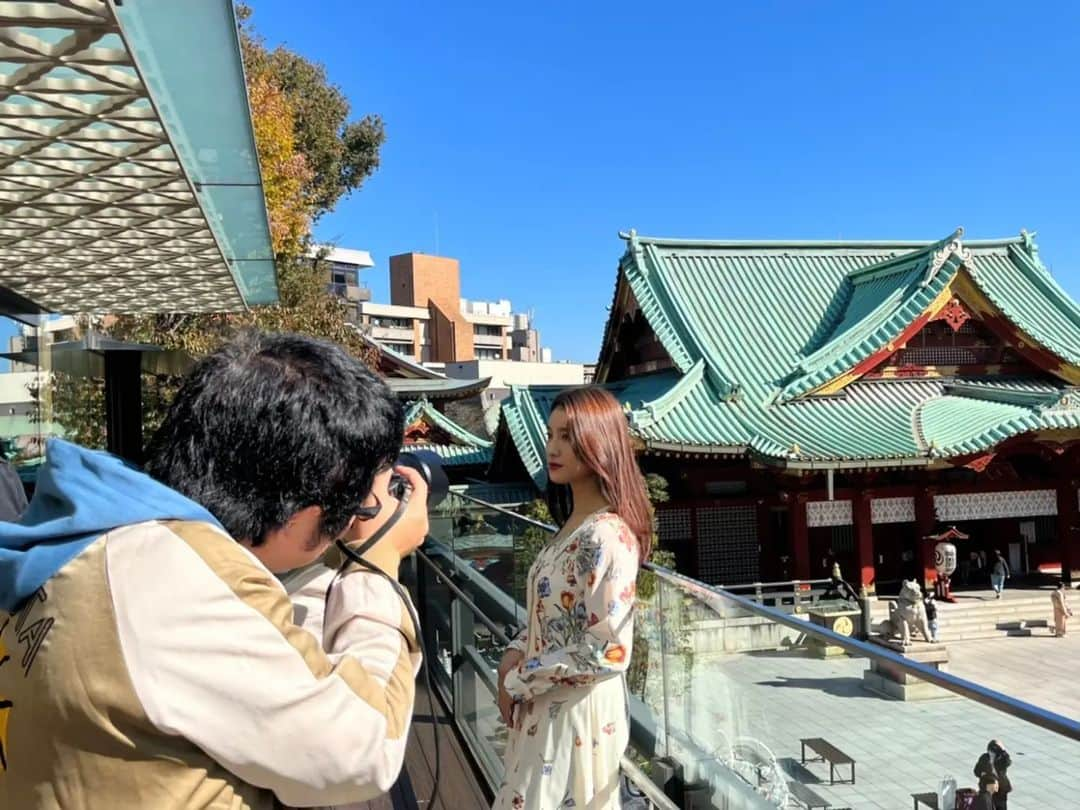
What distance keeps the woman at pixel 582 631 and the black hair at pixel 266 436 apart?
89 centimetres

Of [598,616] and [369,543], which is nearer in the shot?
[369,543]

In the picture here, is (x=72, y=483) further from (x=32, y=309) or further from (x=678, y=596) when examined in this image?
(x=32, y=309)

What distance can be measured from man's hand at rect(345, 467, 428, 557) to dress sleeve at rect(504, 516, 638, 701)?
65 cm

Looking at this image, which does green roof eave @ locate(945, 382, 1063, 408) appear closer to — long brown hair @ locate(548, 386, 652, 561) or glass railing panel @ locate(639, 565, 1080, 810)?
glass railing panel @ locate(639, 565, 1080, 810)

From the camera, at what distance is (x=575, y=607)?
1829 mm

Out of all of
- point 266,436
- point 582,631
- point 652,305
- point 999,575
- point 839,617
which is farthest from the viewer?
point 652,305

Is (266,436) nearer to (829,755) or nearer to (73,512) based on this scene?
(73,512)

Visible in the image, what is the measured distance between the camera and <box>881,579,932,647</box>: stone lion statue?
11414 millimetres

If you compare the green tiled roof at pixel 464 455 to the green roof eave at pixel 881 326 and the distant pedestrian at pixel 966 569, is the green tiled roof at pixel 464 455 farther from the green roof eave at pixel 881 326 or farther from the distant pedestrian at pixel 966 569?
the distant pedestrian at pixel 966 569

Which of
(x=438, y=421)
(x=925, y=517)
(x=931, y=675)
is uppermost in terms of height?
(x=438, y=421)

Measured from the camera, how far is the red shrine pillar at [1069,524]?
14.1 metres

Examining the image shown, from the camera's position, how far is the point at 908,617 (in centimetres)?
1150

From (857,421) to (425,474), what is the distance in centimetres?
1273

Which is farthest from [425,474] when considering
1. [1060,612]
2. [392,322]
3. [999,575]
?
[392,322]
